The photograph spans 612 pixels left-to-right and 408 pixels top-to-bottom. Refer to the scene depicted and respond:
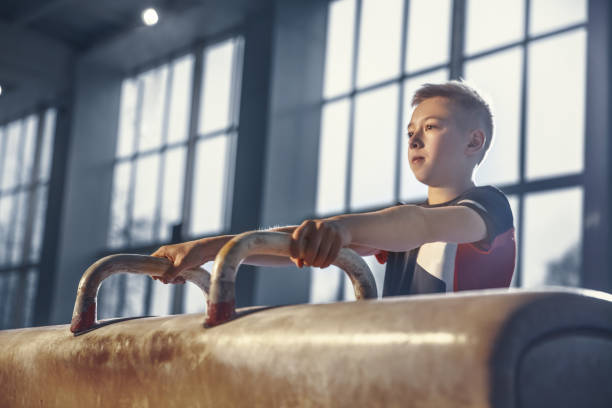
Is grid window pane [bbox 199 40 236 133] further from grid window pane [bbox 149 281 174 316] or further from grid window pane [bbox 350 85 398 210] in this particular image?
grid window pane [bbox 350 85 398 210]

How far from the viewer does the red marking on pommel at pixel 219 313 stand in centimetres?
80

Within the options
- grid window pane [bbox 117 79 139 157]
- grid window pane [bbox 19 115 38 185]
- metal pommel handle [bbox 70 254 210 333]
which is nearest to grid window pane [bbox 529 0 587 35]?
metal pommel handle [bbox 70 254 210 333]

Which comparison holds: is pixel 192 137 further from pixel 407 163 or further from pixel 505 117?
pixel 505 117

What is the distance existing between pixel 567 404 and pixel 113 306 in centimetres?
1060

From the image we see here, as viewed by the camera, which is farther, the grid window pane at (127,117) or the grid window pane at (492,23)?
the grid window pane at (127,117)

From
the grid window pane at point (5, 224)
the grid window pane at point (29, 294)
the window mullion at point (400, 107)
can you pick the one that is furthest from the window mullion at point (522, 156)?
the grid window pane at point (5, 224)

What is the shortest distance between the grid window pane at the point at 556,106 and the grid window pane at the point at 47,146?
8.40 m

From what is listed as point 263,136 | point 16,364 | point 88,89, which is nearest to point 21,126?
point 88,89

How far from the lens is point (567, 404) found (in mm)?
592

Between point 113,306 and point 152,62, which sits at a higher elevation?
point 152,62

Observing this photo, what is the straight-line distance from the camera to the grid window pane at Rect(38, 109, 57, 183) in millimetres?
12281

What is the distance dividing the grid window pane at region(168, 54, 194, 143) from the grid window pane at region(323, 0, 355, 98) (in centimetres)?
244

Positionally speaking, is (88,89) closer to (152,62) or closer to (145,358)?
(152,62)

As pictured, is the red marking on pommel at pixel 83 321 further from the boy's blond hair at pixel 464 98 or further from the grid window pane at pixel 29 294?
the grid window pane at pixel 29 294
